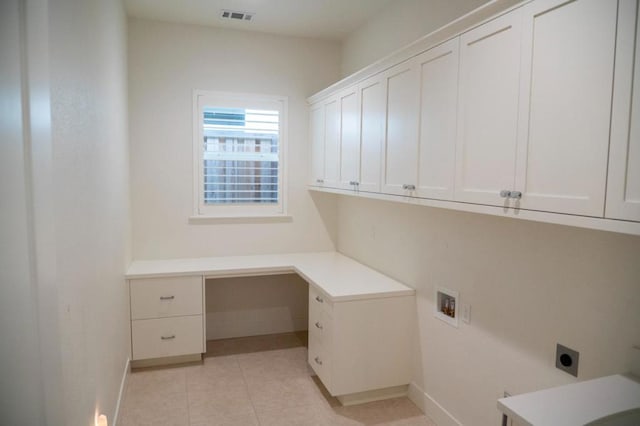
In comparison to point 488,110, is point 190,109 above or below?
above

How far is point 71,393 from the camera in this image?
1.47 metres

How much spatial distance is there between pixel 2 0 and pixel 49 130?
358mm

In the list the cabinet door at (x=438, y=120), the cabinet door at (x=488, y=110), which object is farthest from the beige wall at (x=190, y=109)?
the cabinet door at (x=488, y=110)

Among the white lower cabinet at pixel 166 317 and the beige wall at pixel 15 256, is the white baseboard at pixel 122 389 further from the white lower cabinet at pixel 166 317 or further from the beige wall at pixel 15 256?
the beige wall at pixel 15 256

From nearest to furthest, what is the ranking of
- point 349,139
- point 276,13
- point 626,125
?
point 626,125 < point 349,139 < point 276,13

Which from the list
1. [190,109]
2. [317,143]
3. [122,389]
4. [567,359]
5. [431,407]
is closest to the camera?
[567,359]

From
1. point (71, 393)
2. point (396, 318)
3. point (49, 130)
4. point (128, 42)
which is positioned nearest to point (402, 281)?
point (396, 318)

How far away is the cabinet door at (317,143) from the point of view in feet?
13.0

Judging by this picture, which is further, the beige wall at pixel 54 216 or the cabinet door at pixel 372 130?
the cabinet door at pixel 372 130

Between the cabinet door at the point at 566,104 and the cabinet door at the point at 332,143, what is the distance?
1990mm

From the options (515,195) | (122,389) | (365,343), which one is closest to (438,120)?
(515,195)

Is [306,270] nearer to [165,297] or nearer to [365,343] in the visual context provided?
[365,343]

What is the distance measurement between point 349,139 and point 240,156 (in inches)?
48.1

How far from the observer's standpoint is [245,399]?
307 centimetres
